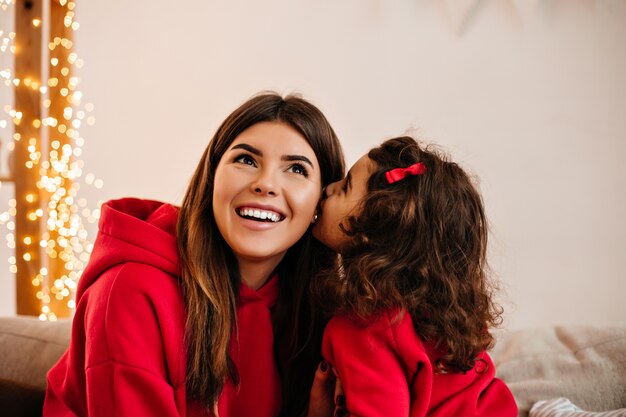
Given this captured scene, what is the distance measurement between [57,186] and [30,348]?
1.30m

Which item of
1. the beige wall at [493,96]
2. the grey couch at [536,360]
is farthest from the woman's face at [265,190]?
the beige wall at [493,96]

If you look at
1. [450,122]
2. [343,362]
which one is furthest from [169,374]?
[450,122]

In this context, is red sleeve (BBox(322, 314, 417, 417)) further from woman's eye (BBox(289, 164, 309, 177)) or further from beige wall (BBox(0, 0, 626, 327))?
beige wall (BBox(0, 0, 626, 327))

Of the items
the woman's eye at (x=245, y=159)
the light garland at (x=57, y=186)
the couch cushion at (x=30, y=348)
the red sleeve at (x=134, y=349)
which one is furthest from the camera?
the light garland at (x=57, y=186)

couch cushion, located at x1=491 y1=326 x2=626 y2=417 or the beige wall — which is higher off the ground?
the beige wall

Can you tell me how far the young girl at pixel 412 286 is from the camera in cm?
131

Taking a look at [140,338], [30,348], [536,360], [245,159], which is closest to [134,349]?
[140,338]

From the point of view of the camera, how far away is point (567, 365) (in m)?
1.71

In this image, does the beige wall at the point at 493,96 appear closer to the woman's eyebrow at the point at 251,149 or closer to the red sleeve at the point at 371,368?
the woman's eyebrow at the point at 251,149

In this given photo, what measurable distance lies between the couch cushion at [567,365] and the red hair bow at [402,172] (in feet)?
2.26

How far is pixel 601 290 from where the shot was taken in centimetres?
268

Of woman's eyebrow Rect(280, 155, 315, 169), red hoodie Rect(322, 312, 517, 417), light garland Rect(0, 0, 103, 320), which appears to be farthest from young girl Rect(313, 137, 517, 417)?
light garland Rect(0, 0, 103, 320)

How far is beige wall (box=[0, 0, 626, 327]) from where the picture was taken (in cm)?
264

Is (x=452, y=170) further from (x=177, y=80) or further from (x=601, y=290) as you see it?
(x=177, y=80)
